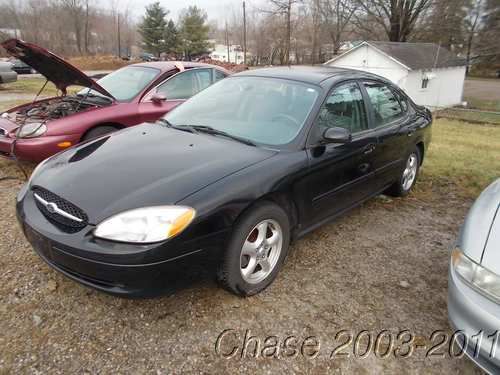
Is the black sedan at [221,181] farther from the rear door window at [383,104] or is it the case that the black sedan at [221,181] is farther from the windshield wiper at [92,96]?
the windshield wiper at [92,96]

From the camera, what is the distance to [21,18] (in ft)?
155

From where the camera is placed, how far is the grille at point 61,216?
2018 millimetres

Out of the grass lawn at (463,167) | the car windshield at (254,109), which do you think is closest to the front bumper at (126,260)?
the car windshield at (254,109)

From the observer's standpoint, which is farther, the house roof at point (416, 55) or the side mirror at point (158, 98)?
the house roof at point (416, 55)

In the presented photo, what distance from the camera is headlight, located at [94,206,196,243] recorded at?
1903 mm

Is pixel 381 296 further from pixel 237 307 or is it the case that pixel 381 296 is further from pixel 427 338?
pixel 237 307

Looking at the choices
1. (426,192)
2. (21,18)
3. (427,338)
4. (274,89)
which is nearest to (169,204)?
(274,89)

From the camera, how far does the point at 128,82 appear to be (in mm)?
5367

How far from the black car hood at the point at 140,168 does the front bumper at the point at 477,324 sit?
4.66ft

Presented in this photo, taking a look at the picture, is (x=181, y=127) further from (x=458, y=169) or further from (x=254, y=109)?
(x=458, y=169)

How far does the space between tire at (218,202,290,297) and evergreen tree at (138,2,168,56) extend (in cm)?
5470

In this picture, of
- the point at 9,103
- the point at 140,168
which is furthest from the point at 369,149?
the point at 9,103

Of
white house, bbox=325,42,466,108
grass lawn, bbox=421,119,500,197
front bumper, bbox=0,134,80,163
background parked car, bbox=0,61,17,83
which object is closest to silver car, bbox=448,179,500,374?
grass lawn, bbox=421,119,500,197

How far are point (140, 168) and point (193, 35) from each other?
56300 millimetres
